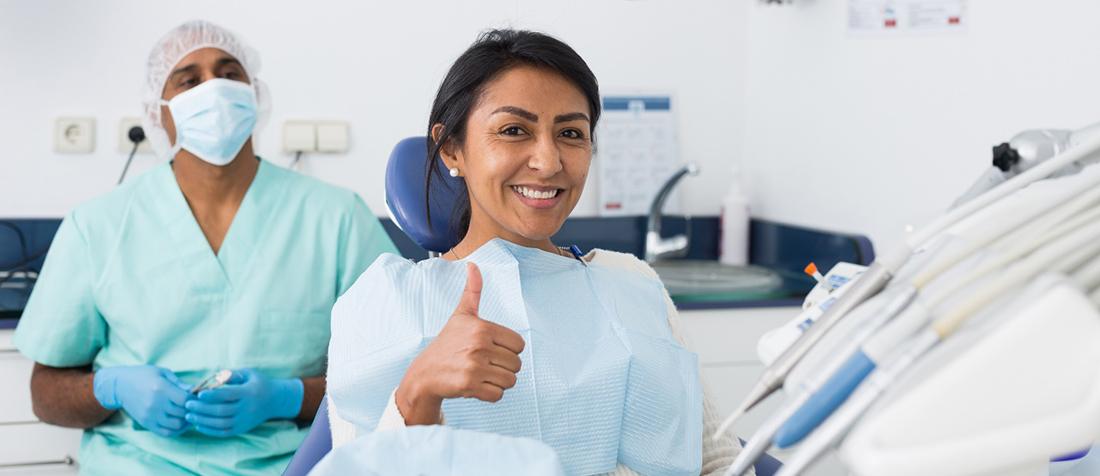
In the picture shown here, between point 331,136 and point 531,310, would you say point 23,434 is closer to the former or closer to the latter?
point 331,136

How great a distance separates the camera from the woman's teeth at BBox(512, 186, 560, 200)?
4.10 ft

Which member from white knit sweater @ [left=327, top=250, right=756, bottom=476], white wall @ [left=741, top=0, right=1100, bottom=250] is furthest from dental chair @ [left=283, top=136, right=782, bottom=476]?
white wall @ [left=741, top=0, right=1100, bottom=250]

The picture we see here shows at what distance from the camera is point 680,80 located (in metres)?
2.66

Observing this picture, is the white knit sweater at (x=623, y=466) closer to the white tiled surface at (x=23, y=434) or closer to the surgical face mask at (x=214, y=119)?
the surgical face mask at (x=214, y=119)

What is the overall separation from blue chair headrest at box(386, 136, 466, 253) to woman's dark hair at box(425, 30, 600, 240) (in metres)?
0.10

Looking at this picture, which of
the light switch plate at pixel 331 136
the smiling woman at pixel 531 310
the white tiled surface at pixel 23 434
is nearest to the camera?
the smiling woman at pixel 531 310

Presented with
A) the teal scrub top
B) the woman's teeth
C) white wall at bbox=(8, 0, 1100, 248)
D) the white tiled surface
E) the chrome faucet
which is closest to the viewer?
the woman's teeth

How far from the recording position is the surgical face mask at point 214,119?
5.88ft

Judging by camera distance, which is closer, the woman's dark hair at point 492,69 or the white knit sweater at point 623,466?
the white knit sweater at point 623,466

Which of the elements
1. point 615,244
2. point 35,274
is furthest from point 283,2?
point 615,244

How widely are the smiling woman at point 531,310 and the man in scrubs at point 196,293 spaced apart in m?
0.51

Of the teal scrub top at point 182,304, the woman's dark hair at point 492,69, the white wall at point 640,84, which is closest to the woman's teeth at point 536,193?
the woman's dark hair at point 492,69

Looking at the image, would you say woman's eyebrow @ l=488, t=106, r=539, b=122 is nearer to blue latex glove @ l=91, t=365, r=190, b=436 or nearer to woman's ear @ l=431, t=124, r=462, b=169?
woman's ear @ l=431, t=124, r=462, b=169

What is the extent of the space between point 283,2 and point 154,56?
59 centimetres
